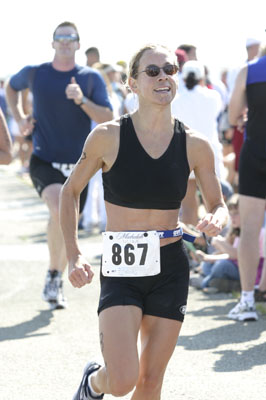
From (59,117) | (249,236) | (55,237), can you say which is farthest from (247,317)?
(59,117)

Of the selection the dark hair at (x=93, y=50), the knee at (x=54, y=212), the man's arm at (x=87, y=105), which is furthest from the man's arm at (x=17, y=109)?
the dark hair at (x=93, y=50)

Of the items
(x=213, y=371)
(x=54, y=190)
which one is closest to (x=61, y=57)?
(x=54, y=190)

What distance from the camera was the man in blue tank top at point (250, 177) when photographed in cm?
725

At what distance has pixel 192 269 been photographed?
9.41m

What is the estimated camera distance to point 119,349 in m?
4.43

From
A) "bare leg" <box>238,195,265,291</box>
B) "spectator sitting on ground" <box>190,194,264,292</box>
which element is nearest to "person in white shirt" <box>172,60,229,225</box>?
"spectator sitting on ground" <box>190,194,264,292</box>

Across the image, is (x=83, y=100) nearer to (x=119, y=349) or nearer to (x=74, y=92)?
(x=74, y=92)

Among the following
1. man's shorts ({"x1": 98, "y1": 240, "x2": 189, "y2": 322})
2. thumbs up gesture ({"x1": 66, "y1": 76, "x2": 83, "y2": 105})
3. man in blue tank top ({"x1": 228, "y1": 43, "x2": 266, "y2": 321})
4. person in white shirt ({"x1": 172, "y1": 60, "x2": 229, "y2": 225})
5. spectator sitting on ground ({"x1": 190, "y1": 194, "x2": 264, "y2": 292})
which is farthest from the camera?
person in white shirt ({"x1": 172, "y1": 60, "x2": 229, "y2": 225})

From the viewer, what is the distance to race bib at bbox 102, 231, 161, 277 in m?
4.70

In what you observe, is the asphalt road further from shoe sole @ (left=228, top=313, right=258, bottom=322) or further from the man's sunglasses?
the man's sunglasses

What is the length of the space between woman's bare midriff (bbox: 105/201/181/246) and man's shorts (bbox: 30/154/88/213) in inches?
127

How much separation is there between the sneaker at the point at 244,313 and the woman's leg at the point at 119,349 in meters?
2.83

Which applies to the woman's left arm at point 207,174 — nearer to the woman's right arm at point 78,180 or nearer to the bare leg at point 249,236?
the woman's right arm at point 78,180

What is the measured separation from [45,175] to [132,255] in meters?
3.43
